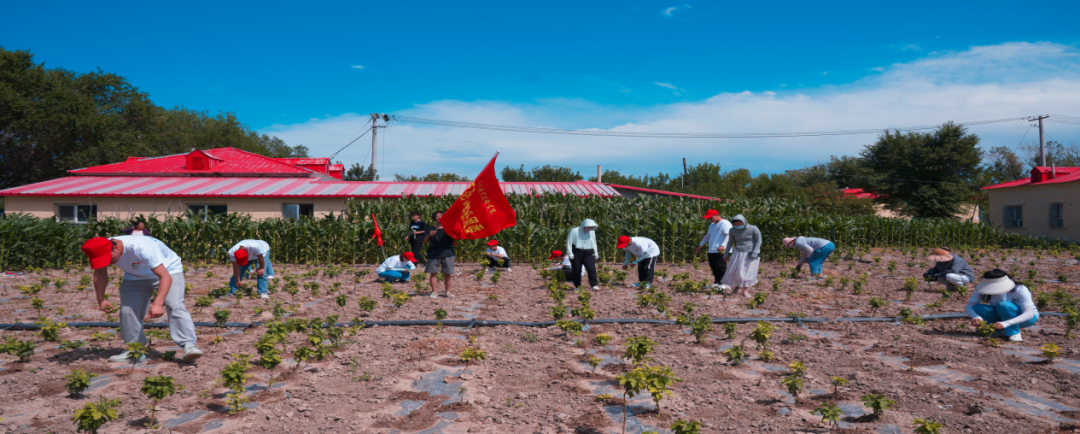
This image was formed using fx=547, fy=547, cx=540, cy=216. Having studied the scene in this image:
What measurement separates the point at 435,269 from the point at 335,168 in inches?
1457

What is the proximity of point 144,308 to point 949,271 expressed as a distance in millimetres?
12357

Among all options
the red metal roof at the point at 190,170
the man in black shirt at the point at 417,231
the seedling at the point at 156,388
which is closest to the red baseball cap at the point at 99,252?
the seedling at the point at 156,388

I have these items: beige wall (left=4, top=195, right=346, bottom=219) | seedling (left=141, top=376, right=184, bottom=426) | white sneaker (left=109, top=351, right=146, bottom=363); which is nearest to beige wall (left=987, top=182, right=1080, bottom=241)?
beige wall (left=4, top=195, right=346, bottom=219)

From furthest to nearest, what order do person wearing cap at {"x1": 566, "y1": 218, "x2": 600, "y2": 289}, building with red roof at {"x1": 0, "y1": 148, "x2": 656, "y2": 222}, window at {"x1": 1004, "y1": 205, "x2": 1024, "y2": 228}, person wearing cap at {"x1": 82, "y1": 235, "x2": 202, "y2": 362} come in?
window at {"x1": 1004, "y1": 205, "x2": 1024, "y2": 228}, building with red roof at {"x1": 0, "y1": 148, "x2": 656, "y2": 222}, person wearing cap at {"x1": 566, "y1": 218, "x2": 600, "y2": 289}, person wearing cap at {"x1": 82, "y1": 235, "x2": 202, "y2": 362}

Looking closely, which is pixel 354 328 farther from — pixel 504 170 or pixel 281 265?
pixel 504 170

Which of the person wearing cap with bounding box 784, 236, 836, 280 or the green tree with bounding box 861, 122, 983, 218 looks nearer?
the person wearing cap with bounding box 784, 236, 836, 280

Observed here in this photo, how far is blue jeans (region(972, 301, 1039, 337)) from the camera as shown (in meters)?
6.07

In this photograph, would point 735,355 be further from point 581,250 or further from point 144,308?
point 144,308

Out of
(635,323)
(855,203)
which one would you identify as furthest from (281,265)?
(855,203)

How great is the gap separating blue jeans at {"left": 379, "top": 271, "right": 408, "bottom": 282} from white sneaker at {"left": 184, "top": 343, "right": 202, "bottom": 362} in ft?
20.0

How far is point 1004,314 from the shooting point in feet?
20.1

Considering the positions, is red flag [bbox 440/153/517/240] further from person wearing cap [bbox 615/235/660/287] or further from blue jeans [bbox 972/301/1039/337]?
blue jeans [bbox 972/301/1039/337]

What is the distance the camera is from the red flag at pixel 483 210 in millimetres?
7930

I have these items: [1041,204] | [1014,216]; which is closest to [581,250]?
[1041,204]
